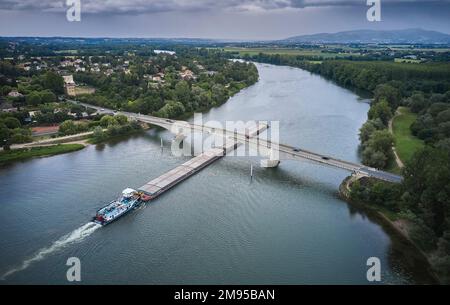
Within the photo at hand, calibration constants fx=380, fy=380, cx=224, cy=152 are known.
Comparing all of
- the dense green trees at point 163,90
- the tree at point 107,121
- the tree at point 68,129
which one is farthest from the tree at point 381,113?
the tree at point 68,129

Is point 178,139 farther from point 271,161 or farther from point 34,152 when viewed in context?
point 34,152

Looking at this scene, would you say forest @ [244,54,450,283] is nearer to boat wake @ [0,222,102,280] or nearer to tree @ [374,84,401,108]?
tree @ [374,84,401,108]

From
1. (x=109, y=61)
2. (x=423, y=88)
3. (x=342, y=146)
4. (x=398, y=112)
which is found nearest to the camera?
(x=342, y=146)

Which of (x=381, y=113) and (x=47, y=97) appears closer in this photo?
(x=381, y=113)

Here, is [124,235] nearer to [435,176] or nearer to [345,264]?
[345,264]

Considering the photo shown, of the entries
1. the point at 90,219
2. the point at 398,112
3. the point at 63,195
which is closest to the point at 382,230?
the point at 90,219

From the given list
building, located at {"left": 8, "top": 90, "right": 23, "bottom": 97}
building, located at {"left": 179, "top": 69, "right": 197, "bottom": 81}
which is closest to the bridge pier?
building, located at {"left": 8, "top": 90, "right": 23, "bottom": 97}

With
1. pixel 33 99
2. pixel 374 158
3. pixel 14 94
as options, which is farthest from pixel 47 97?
pixel 374 158
